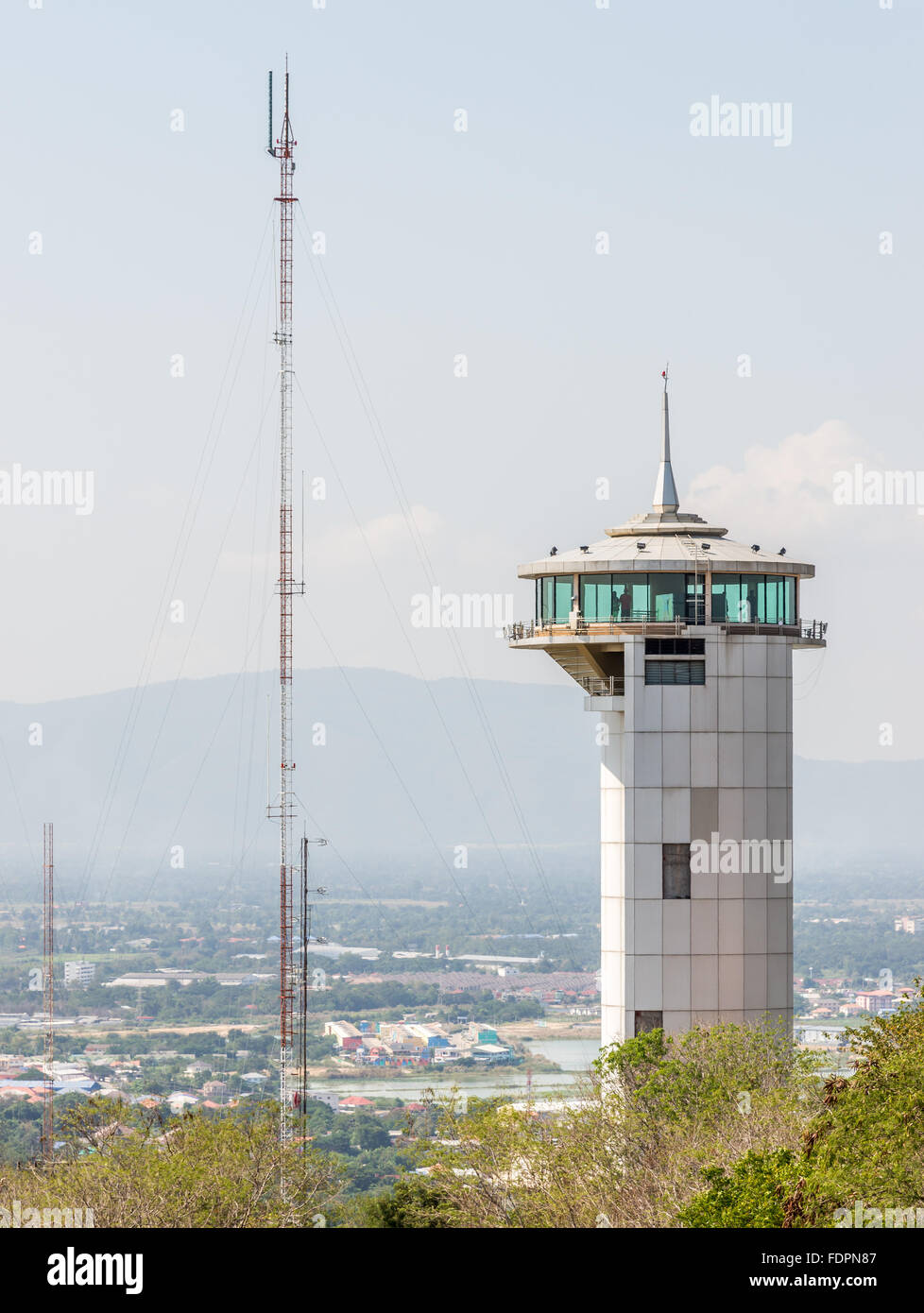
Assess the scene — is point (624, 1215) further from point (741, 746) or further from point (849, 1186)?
point (741, 746)

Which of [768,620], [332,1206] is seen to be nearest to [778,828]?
[768,620]

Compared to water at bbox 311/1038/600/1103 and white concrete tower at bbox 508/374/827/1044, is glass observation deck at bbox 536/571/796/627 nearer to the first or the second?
white concrete tower at bbox 508/374/827/1044

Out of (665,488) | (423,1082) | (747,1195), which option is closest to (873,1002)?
(423,1082)

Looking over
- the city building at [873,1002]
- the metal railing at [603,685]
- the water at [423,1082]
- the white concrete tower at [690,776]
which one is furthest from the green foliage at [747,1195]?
the water at [423,1082]

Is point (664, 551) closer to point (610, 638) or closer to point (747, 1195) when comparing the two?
point (610, 638)

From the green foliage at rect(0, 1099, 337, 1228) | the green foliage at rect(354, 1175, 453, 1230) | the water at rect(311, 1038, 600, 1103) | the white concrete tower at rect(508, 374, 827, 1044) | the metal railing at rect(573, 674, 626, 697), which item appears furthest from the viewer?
the water at rect(311, 1038, 600, 1103)

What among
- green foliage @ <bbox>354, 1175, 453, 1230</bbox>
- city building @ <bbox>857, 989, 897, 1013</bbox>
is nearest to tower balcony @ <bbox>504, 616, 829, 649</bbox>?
green foliage @ <bbox>354, 1175, 453, 1230</bbox>
